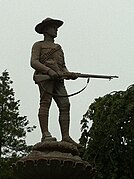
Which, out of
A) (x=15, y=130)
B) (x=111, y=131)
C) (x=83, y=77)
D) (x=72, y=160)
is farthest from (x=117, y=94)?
(x=15, y=130)

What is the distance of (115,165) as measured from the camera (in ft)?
47.4

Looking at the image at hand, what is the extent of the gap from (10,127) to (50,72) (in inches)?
710

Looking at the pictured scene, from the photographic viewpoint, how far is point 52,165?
7555mm

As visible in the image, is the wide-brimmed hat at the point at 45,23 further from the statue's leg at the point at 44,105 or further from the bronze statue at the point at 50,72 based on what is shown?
the statue's leg at the point at 44,105

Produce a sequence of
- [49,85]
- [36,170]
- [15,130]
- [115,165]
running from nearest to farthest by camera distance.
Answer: [36,170], [49,85], [115,165], [15,130]

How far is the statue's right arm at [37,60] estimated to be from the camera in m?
8.54

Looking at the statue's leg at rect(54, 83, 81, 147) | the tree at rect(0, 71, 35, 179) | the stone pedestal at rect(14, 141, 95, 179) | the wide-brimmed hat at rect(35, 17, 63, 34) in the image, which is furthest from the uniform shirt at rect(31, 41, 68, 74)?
the tree at rect(0, 71, 35, 179)

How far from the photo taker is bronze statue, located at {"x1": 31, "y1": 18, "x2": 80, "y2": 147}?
853cm

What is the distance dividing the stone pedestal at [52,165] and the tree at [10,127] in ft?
55.0

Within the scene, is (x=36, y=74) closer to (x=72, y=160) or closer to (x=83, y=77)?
(x=83, y=77)

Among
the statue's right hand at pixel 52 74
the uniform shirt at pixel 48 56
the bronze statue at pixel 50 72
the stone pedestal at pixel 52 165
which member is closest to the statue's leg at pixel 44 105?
the bronze statue at pixel 50 72

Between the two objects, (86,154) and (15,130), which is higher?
(15,130)

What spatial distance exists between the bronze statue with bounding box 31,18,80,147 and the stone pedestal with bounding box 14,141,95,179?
357mm

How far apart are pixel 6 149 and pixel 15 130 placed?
1.02 meters
